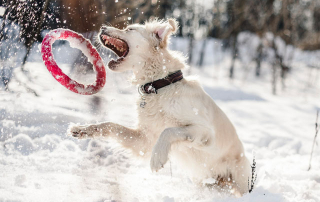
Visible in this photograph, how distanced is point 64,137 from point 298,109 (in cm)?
773

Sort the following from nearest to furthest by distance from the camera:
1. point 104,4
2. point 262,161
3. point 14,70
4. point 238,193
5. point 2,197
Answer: point 2,197 → point 238,193 → point 262,161 → point 104,4 → point 14,70

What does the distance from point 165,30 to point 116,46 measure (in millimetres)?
724

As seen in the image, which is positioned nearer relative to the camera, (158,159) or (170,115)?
(158,159)

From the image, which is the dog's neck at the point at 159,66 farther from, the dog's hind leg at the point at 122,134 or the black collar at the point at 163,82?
the dog's hind leg at the point at 122,134

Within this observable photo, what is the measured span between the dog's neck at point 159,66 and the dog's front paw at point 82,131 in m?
0.77

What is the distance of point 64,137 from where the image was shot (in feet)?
14.6

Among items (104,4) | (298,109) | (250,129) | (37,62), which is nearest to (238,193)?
(250,129)

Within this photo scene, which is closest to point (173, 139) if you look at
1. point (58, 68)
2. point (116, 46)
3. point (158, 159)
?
point (158, 159)

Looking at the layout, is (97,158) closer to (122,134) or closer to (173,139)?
(122,134)

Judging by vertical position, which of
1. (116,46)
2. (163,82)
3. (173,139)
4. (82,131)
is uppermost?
(116,46)

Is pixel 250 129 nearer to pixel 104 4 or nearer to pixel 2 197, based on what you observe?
pixel 104 4

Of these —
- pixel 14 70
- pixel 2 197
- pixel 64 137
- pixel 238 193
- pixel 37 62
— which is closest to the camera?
pixel 2 197

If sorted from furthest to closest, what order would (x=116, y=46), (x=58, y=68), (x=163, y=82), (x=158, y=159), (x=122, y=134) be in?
(x=58, y=68)
(x=116, y=46)
(x=122, y=134)
(x=163, y=82)
(x=158, y=159)

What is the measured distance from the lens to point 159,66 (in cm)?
341
